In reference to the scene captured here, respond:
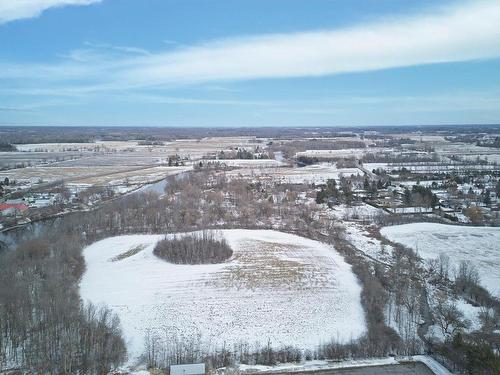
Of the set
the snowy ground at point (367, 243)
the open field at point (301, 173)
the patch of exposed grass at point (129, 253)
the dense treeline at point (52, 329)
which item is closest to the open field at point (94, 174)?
the open field at point (301, 173)

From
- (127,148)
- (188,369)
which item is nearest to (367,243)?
(188,369)

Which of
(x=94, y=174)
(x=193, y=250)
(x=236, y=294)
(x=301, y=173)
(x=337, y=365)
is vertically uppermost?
(x=94, y=174)

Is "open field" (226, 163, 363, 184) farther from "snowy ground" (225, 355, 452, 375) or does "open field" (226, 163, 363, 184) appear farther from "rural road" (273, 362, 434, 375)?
"rural road" (273, 362, 434, 375)

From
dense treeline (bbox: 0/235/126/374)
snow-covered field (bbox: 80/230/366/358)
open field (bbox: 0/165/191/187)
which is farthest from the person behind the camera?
open field (bbox: 0/165/191/187)

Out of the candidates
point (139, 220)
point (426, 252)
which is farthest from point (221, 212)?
point (426, 252)

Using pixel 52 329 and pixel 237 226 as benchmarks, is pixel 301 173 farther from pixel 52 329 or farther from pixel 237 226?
pixel 52 329

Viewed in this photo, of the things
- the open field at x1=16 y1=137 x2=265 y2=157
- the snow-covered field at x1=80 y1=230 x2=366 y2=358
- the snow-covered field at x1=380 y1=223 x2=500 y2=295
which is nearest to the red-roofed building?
the snow-covered field at x1=80 y1=230 x2=366 y2=358
